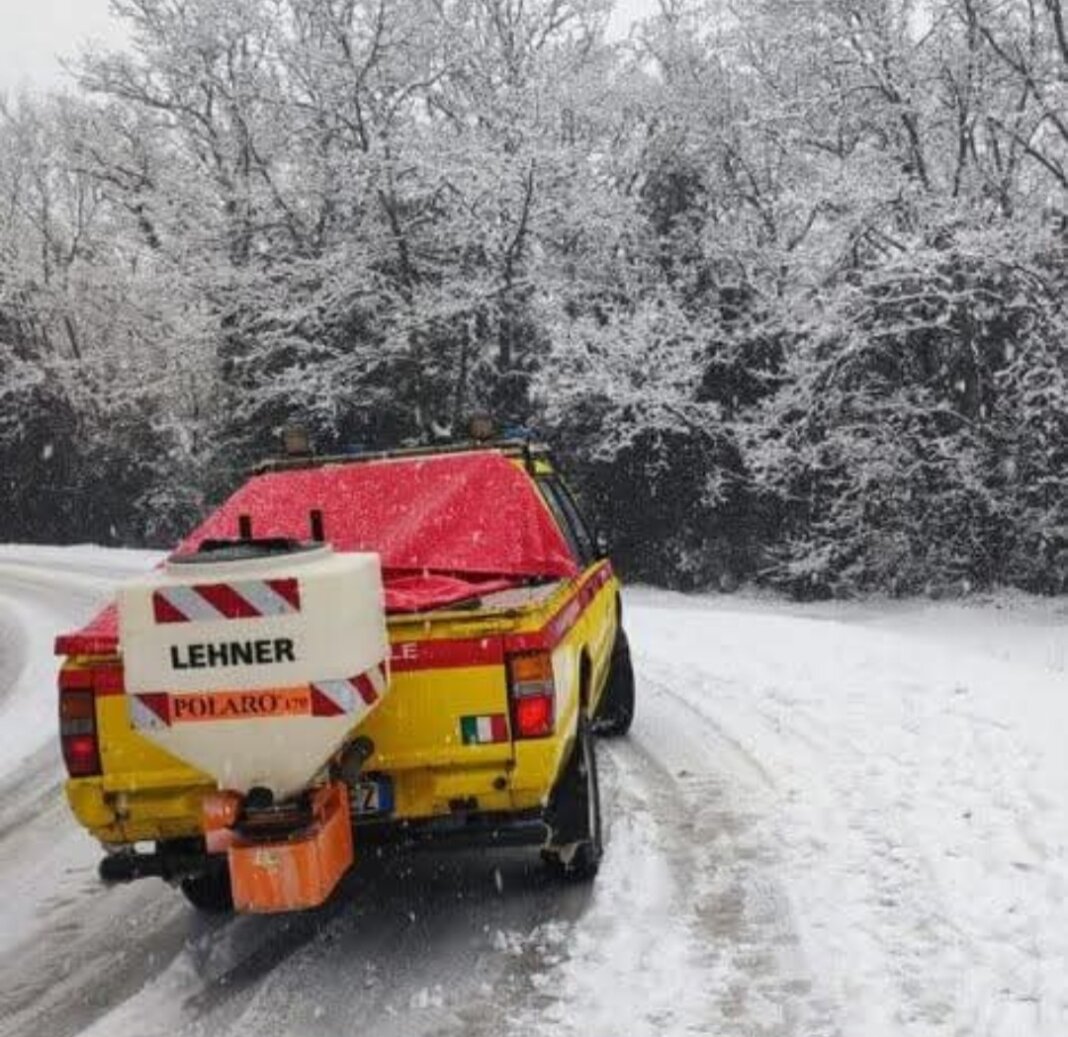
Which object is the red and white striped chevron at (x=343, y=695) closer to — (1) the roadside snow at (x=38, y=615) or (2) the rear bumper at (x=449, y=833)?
(2) the rear bumper at (x=449, y=833)

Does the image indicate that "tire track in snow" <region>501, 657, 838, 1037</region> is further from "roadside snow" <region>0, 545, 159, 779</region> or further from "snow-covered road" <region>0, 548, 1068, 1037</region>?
"roadside snow" <region>0, 545, 159, 779</region>

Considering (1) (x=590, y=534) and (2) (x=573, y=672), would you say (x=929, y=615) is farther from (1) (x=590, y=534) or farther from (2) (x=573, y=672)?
(2) (x=573, y=672)

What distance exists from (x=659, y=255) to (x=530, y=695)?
808 inches

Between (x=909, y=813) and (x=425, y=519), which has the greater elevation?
(x=425, y=519)

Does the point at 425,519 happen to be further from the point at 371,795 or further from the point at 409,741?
the point at 371,795

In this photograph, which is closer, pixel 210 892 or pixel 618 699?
pixel 210 892

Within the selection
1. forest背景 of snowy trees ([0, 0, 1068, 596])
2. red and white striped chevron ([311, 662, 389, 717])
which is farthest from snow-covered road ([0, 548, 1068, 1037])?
forest背景 of snowy trees ([0, 0, 1068, 596])

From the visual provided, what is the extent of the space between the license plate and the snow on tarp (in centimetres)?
81

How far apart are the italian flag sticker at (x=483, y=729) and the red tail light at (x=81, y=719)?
1405 millimetres

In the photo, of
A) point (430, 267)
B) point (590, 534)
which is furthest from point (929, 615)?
point (590, 534)

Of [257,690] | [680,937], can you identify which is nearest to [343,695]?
[257,690]

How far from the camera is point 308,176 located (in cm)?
2567

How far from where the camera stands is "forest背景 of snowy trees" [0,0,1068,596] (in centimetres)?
1938

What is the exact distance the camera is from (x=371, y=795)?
4953mm
